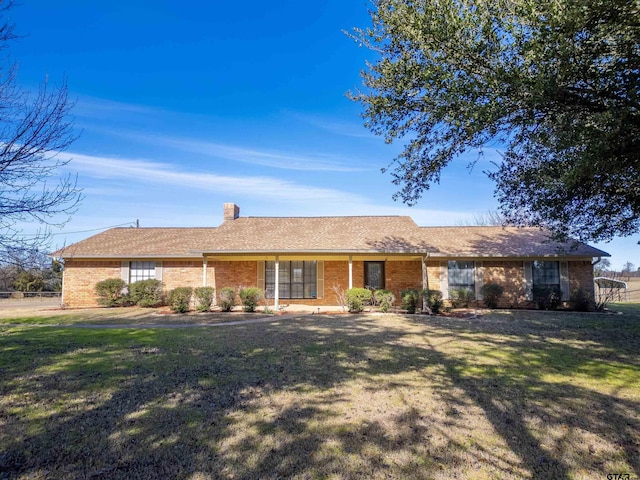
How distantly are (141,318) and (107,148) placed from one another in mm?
9042

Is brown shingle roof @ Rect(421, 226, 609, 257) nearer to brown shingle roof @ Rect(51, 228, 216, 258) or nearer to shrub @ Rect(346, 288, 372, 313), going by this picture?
shrub @ Rect(346, 288, 372, 313)

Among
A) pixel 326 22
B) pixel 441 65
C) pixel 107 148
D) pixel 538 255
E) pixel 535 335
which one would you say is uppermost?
pixel 326 22

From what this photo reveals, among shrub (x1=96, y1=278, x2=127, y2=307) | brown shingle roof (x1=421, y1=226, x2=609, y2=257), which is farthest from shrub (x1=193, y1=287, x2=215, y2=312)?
brown shingle roof (x1=421, y1=226, x2=609, y2=257)

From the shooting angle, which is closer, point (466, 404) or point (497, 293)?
point (466, 404)

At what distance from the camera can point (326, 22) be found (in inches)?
468

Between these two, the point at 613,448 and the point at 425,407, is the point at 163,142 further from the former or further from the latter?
the point at 613,448

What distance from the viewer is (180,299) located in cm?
1483

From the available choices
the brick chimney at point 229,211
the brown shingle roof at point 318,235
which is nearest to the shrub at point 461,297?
the brown shingle roof at point 318,235

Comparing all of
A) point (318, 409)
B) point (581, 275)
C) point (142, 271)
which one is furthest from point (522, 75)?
point (142, 271)

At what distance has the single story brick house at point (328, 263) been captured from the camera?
1644 centimetres

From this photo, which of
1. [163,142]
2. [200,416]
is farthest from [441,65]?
[163,142]

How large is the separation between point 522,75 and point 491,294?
12083 millimetres

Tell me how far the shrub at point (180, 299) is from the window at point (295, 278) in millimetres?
3978

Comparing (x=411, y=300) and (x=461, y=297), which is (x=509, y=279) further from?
(x=411, y=300)
